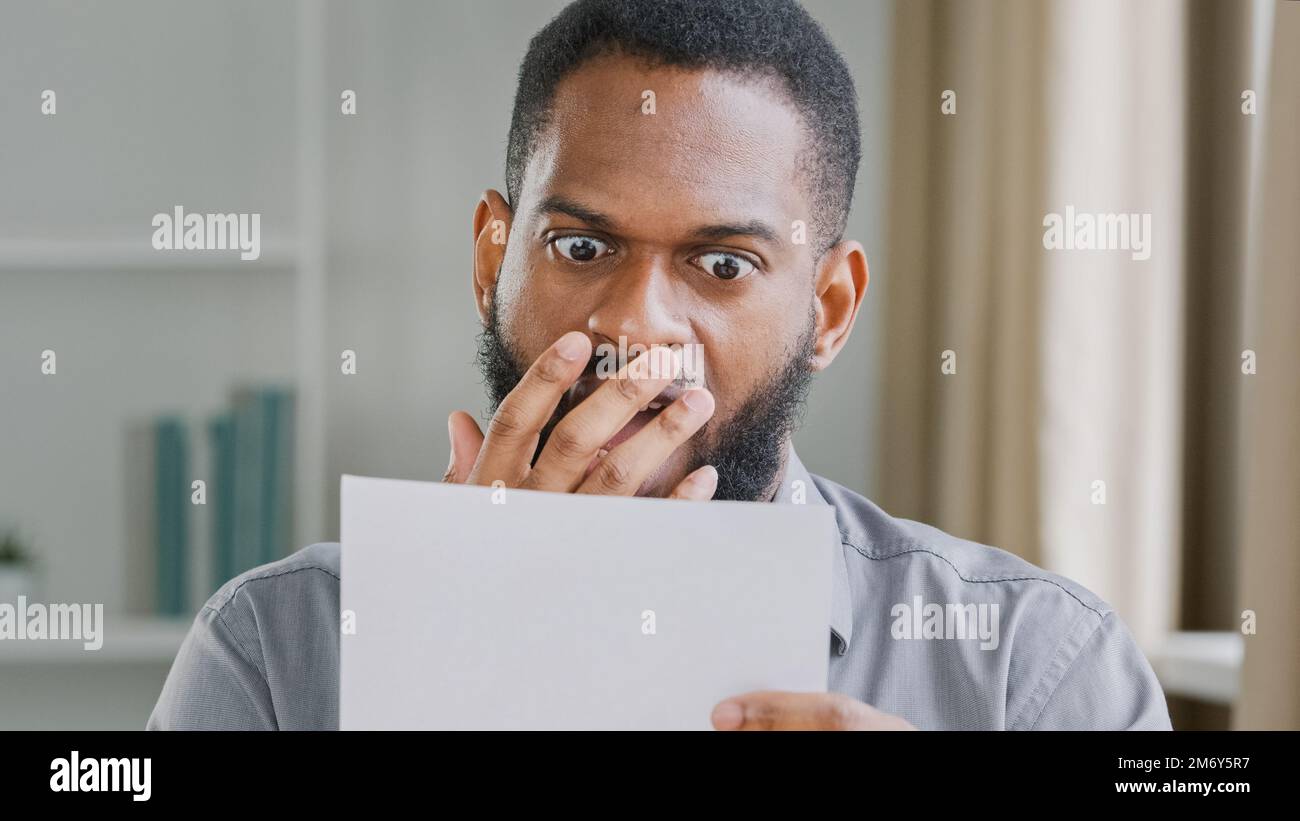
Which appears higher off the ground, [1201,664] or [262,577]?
[262,577]

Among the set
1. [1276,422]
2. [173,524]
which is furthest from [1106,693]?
[173,524]

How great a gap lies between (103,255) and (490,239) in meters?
0.58

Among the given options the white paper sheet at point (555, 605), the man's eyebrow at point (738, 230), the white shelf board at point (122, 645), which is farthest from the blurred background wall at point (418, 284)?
the white paper sheet at point (555, 605)

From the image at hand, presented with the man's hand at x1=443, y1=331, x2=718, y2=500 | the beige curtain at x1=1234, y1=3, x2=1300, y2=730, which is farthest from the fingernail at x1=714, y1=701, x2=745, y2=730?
the beige curtain at x1=1234, y1=3, x2=1300, y2=730

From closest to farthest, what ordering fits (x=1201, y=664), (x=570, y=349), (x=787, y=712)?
(x=787, y=712)
(x=570, y=349)
(x=1201, y=664)

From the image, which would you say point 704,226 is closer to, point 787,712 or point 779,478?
point 779,478

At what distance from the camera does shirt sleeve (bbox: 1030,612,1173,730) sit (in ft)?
2.69

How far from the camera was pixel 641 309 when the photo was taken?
2.78ft

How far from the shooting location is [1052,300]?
1217 mm

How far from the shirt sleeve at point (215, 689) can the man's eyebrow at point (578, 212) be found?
1.41 ft

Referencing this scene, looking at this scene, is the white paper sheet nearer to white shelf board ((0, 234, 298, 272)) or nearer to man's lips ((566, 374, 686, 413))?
man's lips ((566, 374, 686, 413))

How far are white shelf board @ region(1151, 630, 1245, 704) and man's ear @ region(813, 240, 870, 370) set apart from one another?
49cm
